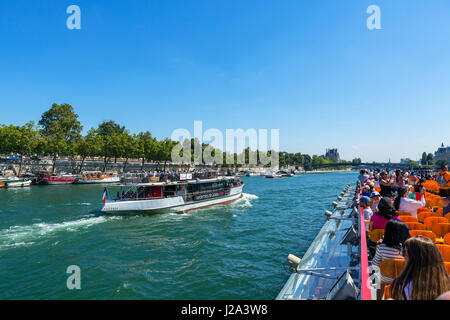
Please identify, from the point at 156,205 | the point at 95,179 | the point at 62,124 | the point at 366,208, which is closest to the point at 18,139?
the point at 95,179

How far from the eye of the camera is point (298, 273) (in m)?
9.00

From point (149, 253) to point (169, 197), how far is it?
12.0m

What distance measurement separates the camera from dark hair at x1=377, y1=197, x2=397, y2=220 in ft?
21.3

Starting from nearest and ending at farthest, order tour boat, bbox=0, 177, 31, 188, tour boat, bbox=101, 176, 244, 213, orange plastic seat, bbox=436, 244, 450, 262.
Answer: orange plastic seat, bbox=436, 244, 450, 262 < tour boat, bbox=101, 176, 244, 213 < tour boat, bbox=0, 177, 31, 188

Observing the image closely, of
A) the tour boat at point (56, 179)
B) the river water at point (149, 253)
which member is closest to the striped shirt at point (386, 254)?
the river water at point (149, 253)

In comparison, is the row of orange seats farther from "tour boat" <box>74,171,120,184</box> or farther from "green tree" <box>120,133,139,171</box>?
"green tree" <box>120,133,139,171</box>

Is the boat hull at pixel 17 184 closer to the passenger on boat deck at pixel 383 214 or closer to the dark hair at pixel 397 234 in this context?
the passenger on boat deck at pixel 383 214

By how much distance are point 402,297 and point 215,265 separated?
1089cm

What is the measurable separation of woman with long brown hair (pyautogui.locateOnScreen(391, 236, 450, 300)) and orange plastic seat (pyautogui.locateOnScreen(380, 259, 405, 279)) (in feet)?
6.18

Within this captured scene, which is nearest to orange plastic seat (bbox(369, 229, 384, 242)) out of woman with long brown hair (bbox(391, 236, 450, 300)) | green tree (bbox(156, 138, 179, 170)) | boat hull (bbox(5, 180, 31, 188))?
woman with long brown hair (bbox(391, 236, 450, 300))

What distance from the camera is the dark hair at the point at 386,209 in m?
6.49

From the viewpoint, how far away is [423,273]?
9.09 ft

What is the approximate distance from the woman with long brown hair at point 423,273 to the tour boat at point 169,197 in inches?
915
